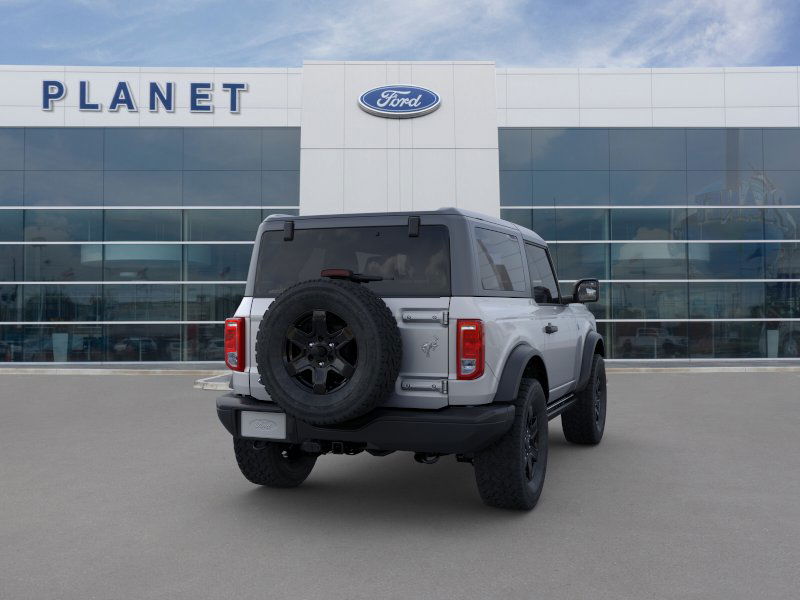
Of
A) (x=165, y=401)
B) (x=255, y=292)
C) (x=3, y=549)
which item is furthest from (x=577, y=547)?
(x=165, y=401)

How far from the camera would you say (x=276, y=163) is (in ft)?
71.1

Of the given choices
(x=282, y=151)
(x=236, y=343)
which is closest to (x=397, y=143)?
(x=282, y=151)

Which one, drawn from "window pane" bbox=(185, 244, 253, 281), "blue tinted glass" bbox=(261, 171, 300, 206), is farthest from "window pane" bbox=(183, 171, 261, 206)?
"window pane" bbox=(185, 244, 253, 281)

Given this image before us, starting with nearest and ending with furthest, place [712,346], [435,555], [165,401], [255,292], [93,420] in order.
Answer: [435,555] < [255,292] < [93,420] < [165,401] < [712,346]

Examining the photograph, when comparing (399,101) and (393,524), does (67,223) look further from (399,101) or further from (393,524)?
(393,524)

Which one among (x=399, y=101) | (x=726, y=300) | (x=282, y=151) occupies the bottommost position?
(x=726, y=300)

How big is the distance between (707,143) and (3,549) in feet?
71.1

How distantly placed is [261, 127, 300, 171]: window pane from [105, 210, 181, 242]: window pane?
9.82 ft

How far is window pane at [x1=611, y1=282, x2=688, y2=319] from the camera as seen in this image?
21.7m

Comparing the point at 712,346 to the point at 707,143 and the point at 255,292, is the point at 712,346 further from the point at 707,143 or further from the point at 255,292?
the point at 255,292

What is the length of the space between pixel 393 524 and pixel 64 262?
1948 cm

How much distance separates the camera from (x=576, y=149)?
Result: 21.9 metres

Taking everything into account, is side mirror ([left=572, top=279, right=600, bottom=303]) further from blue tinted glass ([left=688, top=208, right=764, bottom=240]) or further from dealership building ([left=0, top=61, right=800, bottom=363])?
blue tinted glass ([left=688, top=208, right=764, bottom=240])

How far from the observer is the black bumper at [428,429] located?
4.58m
